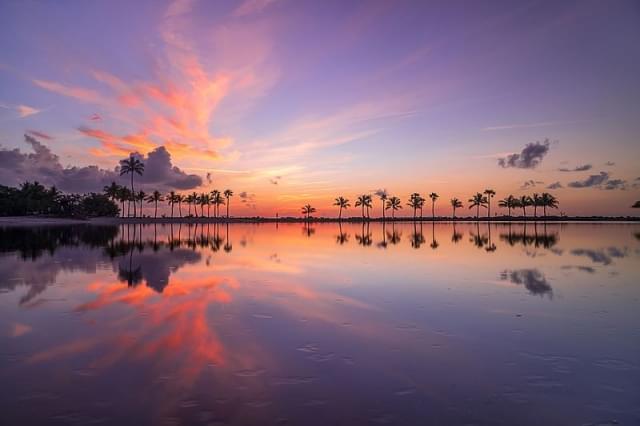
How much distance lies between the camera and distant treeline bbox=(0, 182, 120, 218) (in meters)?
104

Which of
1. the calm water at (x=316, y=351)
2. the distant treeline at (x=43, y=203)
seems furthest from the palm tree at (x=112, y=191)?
the calm water at (x=316, y=351)

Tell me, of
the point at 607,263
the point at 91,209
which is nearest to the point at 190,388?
the point at 607,263

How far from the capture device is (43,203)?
109 m

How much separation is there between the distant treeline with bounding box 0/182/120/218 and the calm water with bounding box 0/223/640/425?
109 meters

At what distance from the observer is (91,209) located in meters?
134

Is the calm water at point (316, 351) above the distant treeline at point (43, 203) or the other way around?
the other way around

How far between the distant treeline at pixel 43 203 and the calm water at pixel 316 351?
358ft

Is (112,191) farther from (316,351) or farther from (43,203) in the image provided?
(316,351)

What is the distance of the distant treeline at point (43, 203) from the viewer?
104250mm

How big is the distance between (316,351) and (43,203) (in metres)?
→ 125

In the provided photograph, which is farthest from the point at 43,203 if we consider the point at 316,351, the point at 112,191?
the point at 316,351

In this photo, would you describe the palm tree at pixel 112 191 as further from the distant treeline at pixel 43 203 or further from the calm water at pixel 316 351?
the calm water at pixel 316 351

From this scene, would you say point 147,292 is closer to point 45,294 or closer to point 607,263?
point 45,294

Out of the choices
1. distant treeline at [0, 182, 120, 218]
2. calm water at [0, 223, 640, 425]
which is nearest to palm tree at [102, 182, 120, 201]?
distant treeline at [0, 182, 120, 218]
